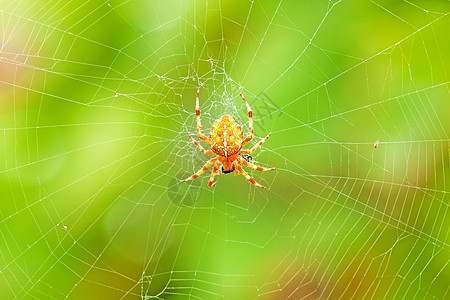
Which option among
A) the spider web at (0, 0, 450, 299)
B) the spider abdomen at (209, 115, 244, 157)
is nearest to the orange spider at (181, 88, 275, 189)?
the spider abdomen at (209, 115, 244, 157)

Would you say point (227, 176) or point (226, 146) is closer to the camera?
point (227, 176)

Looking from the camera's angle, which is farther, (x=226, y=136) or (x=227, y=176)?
(x=226, y=136)

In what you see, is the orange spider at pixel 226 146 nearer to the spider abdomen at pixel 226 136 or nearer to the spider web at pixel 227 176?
the spider abdomen at pixel 226 136

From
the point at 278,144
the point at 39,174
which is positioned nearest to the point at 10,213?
the point at 39,174

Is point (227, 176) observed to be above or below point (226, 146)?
below

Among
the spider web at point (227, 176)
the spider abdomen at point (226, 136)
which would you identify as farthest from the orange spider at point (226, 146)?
the spider web at point (227, 176)

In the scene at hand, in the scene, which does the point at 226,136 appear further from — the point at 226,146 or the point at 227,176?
the point at 227,176

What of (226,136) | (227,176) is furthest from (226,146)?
(227,176)
